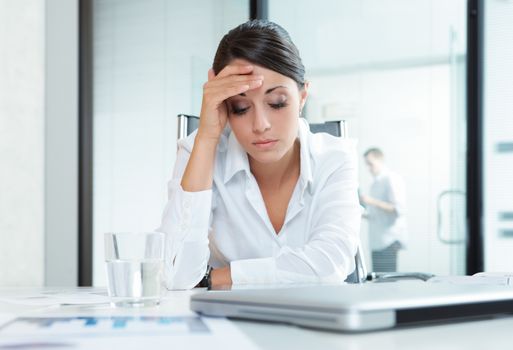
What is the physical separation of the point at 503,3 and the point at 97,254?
109 inches

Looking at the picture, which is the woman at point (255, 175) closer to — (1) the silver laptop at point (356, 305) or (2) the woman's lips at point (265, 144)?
(2) the woman's lips at point (265, 144)

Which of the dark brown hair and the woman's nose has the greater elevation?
the dark brown hair

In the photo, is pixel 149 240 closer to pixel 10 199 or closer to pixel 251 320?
pixel 251 320

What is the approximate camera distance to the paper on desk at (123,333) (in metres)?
0.48

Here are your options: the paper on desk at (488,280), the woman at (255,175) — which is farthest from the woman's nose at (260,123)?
the paper on desk at (488,280)

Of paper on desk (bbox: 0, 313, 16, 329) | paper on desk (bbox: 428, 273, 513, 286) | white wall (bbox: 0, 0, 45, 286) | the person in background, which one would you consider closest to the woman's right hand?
paper on desk (bbox: 428, 273, 513, 286)

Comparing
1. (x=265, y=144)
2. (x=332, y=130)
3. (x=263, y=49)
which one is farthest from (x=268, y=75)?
(x=332, y=130)

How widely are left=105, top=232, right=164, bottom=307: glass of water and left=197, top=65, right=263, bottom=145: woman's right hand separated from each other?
0.80 m

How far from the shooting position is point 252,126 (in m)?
1.65

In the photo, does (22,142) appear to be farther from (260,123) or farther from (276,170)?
(260,123)

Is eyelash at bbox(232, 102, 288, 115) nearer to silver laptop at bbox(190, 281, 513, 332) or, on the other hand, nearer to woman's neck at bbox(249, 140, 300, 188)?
woman's neck at bbox(249, 140, 300, 188)

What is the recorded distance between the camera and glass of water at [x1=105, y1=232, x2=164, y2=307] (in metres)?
0.82

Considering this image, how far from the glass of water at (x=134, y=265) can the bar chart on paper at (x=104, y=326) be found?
0.17 meters

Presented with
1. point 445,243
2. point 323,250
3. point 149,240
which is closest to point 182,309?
point 149,240
